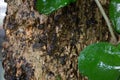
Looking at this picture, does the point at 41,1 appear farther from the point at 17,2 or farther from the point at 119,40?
the point at 119,40

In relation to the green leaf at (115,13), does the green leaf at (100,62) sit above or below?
below

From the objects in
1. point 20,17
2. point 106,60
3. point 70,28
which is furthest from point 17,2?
point 106,60

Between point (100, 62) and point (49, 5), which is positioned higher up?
point (49, 5)

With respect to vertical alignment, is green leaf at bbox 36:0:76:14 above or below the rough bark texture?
above
